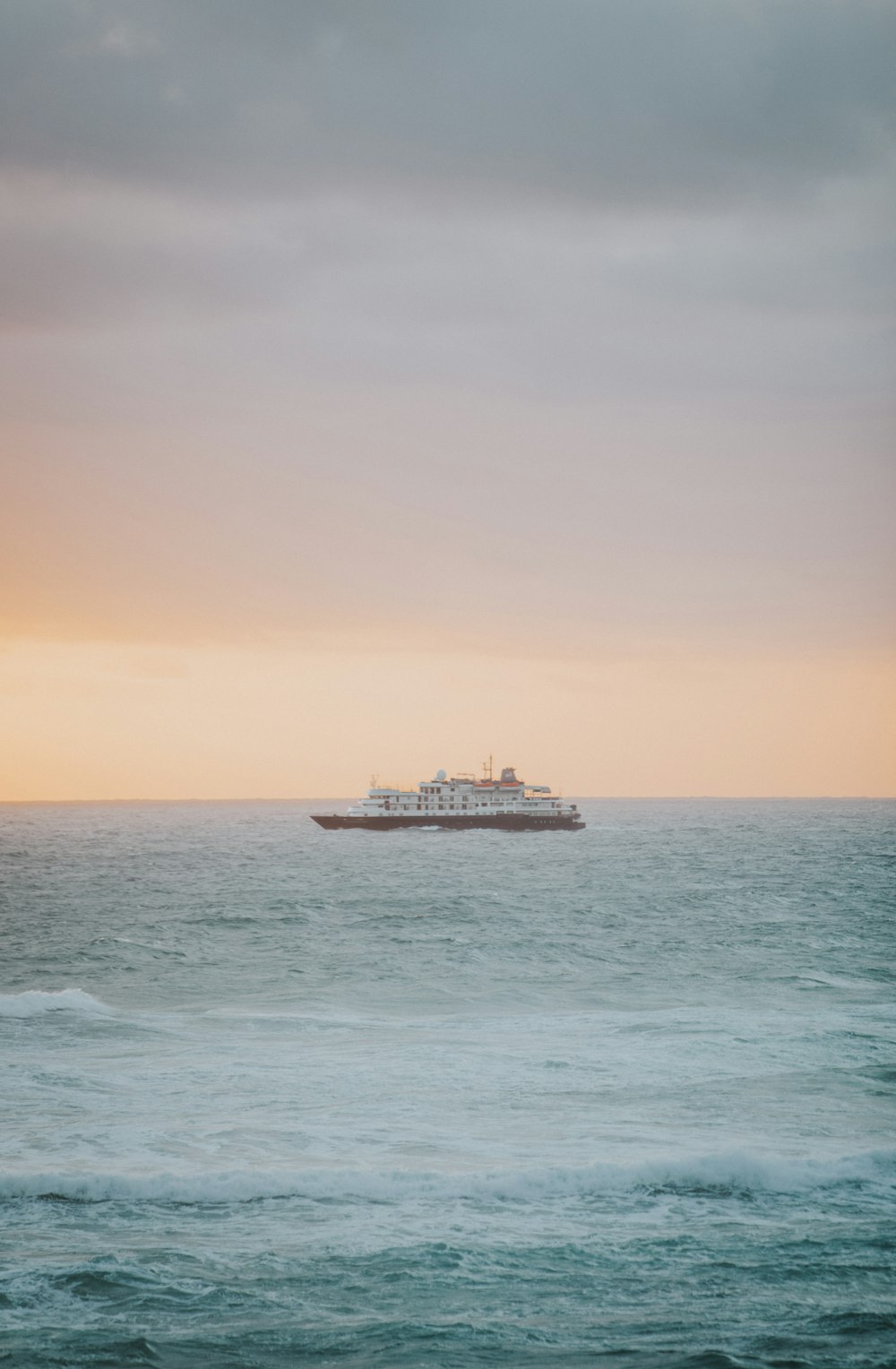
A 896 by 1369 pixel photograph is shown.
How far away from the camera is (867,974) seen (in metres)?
37.2

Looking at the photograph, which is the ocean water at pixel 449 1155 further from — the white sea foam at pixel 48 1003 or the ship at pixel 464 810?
the ship at pixel 464 810

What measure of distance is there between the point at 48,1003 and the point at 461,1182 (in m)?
19.0

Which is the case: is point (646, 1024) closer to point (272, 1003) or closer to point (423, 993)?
point (423, 993)

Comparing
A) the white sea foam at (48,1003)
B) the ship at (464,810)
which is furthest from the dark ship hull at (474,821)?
the white sea foam at (48,1003)

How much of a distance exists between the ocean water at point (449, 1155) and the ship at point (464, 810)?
112m

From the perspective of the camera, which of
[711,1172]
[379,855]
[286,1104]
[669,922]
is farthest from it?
[379,855]

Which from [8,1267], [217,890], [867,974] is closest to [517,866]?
[217,890]

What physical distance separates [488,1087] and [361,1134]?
405 centimetres

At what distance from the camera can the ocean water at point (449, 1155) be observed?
11.7 meters

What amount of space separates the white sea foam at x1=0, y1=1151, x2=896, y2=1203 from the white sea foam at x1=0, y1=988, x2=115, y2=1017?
15.0 meters

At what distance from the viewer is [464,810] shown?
159 m

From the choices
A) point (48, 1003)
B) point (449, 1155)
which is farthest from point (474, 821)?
point (449, 1155)

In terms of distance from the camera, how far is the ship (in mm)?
157000

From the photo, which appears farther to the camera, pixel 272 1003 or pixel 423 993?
pixel 423 993
